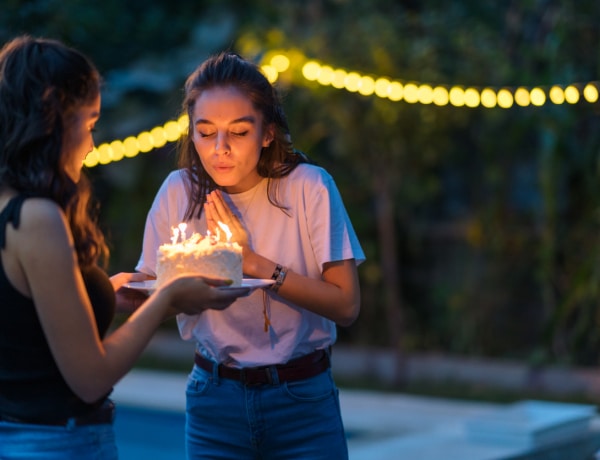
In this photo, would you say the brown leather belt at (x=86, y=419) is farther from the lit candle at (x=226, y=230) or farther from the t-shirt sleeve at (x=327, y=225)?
the t-shirt sleeve at (x=327, y=225)

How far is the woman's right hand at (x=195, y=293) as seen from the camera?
7.01ft

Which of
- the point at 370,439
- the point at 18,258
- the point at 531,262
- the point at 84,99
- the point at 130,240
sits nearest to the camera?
the point at 18,258

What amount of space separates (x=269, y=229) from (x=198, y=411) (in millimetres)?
488

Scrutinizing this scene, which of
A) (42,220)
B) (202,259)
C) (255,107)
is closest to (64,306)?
(42,220)

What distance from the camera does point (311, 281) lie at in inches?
98.7

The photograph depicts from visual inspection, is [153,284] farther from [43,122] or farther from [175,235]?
[43,122]

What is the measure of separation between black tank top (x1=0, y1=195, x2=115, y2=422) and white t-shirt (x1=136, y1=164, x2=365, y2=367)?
1.86 feet

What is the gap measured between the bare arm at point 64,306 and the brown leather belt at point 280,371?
0.56 meters

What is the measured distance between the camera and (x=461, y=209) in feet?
33.7

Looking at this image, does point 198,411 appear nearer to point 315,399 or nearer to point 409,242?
point 315,399

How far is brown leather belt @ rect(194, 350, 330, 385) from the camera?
2584 mm

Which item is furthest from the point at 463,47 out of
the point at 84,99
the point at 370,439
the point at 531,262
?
the point at 84,99

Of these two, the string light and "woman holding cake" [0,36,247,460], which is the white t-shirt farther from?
the string light

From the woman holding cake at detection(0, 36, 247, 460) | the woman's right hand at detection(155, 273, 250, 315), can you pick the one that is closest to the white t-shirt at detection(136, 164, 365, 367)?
the woman's right hand at detection(155, 273, 250, 315)
